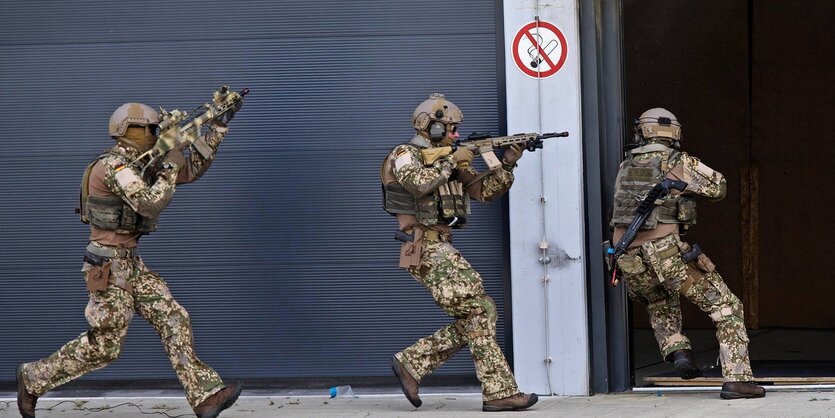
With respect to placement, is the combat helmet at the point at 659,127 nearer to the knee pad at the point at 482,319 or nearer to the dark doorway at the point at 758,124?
the knee pad at the point at 482,319

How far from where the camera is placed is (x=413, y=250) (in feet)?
22.4

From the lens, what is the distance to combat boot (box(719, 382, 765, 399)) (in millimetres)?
7051

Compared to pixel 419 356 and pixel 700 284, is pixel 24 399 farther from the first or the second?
pixel 700 284

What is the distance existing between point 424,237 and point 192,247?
1622 millimetres

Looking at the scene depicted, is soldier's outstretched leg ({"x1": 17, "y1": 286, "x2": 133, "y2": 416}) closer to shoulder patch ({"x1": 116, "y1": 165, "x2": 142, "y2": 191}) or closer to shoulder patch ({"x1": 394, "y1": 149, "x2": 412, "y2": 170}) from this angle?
shoulder patch ({"x1": 116, "y1": 165, "x2": 142, "y2": 191})

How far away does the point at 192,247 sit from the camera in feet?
25.1

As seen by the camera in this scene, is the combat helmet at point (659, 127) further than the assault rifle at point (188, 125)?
Yes

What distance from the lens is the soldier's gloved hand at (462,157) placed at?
6750 mm

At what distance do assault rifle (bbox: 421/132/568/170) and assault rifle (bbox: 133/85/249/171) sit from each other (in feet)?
3.62

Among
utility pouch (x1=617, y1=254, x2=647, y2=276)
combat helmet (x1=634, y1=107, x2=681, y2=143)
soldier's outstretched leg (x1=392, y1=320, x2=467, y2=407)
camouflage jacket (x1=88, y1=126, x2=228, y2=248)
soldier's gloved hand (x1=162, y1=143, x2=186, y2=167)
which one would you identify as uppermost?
combat helmet (x1=634, y1=107, x2=681, y2=143)

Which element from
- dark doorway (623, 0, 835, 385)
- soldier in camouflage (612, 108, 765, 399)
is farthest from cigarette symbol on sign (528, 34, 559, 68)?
dark doorway (623, 0, 835, 385)

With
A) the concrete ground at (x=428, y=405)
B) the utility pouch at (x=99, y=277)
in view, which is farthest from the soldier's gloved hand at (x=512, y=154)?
the utility pouch at (x=99, y=277)

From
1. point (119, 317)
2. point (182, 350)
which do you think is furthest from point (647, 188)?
point (119, 317)

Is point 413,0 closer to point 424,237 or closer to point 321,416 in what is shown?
point 424,237
